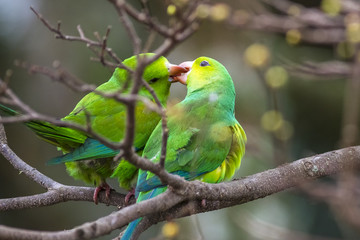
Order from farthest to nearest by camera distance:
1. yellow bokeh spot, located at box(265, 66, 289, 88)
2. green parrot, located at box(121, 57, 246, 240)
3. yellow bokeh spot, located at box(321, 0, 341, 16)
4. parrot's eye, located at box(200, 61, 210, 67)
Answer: parrot's eye, located at box(200, 61, 210, 67)
green parrot, located at box(121, 57, 246, 240)
yellow bokeh spot, located at box(321, 0, 341, 16)
yellow bokeh spot, located at box(265, 66, 289, 88)

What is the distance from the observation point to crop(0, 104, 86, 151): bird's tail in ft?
10.3

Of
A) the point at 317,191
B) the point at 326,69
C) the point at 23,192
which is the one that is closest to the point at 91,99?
the point at 326,69

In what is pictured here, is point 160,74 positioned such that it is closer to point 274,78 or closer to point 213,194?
point 213,194

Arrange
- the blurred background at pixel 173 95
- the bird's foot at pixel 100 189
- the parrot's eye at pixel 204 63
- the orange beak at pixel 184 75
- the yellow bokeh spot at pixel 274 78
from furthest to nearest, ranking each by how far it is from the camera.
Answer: the blurred background at pixel 173 95 → the orange beak at pixel 184 75 → the parrot's eye at pixel 204 63 → the bird's foot at pixel 100 189 → the yellow bokeh spot at pixel 274 78

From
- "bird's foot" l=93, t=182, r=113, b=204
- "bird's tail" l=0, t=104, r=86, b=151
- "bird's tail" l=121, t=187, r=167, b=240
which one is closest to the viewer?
"bird's tail" l=121, t=187, r=167, b=240

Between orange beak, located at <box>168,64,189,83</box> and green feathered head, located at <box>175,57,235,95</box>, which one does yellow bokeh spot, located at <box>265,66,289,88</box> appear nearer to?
green feathered head, located at <box>175,57,235,95</box>

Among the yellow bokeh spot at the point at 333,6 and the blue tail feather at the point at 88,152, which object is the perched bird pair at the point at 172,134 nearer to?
the blue tail feather at the point at 88,152

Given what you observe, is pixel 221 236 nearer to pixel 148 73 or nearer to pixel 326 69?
pixel 148 73

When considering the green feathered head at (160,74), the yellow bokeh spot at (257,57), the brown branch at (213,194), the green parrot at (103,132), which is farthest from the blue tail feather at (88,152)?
the yellow bokeh spot at (257,57)

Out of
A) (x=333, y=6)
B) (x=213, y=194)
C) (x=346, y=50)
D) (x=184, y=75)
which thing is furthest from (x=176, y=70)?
(x=333, y=6)

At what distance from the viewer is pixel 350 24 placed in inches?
77.4

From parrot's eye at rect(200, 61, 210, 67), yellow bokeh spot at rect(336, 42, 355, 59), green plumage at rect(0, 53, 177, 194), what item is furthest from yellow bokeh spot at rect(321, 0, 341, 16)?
parrot's eye at rect(200, 61, 210, 67)

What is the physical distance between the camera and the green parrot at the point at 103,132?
333cm

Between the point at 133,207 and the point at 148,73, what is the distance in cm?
182
